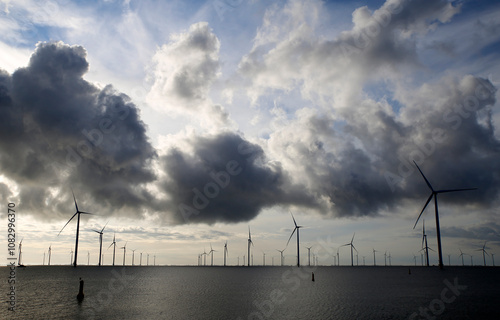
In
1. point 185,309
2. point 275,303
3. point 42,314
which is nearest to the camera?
point 42,314

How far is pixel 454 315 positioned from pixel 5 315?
238ft

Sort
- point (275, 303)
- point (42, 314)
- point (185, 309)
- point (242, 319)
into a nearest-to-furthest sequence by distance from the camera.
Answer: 1. point (242, 319)
2. point (42, 314)
3. point (185, 309)
4. point (275, 303)

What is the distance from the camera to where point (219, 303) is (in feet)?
243

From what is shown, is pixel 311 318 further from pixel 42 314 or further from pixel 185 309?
pixel 42 314

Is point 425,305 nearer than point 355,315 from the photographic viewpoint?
No

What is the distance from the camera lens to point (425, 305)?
69.3 metres

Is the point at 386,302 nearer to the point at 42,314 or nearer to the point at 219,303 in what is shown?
the point at 219,303

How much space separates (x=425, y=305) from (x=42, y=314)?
2726 inches

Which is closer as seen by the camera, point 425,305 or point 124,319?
point 124,319

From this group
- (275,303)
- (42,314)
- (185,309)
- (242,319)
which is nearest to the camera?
(242,319)

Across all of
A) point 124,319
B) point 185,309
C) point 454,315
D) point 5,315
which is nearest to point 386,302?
point 454,315

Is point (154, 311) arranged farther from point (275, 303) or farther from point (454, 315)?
point (454, 315)

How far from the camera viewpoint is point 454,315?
57.9 m

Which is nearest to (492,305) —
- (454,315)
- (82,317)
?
(454,315)
